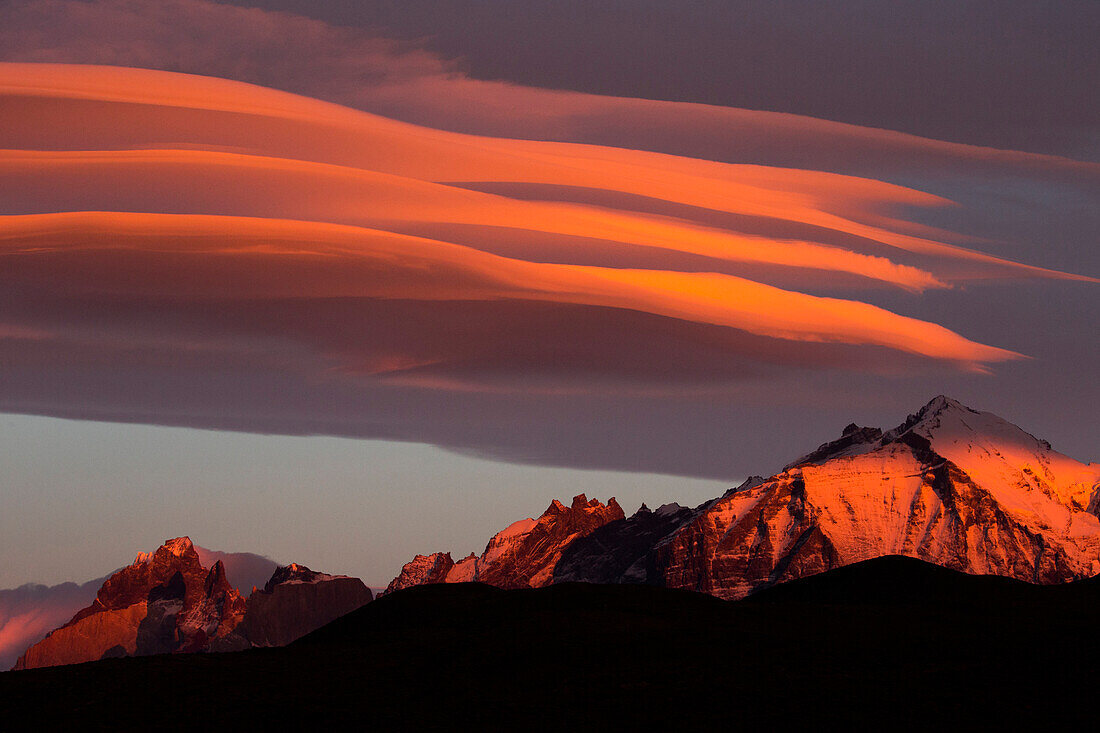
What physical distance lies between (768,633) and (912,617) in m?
12.2

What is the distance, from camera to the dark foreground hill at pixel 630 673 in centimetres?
7594

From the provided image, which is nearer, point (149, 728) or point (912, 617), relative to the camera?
point (149, 728)

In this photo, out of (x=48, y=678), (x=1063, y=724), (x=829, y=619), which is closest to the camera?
(x=1063, y=724)

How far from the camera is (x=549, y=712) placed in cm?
7769

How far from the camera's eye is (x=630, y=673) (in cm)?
8506

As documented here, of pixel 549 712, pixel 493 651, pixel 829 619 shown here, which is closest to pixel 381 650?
pixel 493 651

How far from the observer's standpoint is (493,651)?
9325 centimetres

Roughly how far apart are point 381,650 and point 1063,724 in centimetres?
4327

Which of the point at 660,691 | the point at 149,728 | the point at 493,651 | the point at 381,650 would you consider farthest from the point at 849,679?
the point at 149,728

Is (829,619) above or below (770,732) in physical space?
above

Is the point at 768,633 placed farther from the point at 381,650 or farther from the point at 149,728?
the point at 149,728

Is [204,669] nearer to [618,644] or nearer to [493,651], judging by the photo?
[493,651]

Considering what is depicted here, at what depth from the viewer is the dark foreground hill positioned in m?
75.9

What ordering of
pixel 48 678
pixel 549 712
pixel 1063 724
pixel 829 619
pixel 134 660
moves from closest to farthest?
pixel 1063 724 < pixel 549 712 < pixel 48 678 < pixel 134 660 < pixel 829 619
